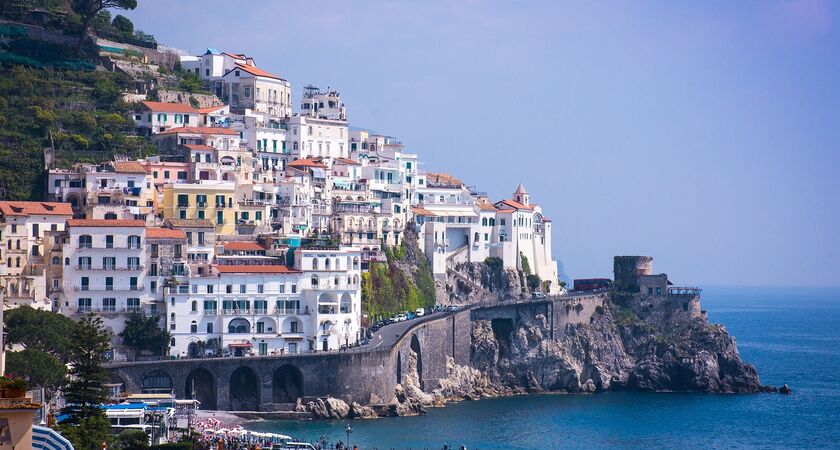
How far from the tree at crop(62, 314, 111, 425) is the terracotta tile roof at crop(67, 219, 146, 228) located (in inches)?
914

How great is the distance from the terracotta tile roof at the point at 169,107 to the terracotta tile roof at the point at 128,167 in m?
12.0

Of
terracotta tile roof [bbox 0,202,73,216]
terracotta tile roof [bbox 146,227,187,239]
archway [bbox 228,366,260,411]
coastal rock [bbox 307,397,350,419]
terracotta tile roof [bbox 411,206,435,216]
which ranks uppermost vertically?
terracotta tile roof [bbox 411,206,435,216]

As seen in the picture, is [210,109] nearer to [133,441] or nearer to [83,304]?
[83,304]

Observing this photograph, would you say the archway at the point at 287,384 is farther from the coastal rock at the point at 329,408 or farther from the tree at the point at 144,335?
the tree at the point at 144,335

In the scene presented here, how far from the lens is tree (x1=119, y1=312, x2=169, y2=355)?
319 ft

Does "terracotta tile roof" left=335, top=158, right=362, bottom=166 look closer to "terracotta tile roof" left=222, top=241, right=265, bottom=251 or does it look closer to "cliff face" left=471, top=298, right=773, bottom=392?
"cliff face" left=471, top=298, right=773, bottom=392

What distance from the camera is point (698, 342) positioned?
13238 cm

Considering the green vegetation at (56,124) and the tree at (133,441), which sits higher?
the green vegetation at (56,124)

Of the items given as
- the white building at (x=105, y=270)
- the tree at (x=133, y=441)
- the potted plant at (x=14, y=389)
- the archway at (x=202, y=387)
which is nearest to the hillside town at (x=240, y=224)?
the white building at (x=105, y=270)

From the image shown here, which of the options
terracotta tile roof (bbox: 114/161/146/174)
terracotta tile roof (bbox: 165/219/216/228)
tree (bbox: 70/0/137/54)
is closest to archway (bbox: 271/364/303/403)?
terracotta tile roof (bbox: 165/219/216/228)

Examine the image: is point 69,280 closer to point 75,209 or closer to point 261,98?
point 75,209

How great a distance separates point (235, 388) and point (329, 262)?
12.3 metres

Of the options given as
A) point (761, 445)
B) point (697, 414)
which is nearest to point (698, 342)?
point (697, 414)

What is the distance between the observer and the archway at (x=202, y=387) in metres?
96.2
